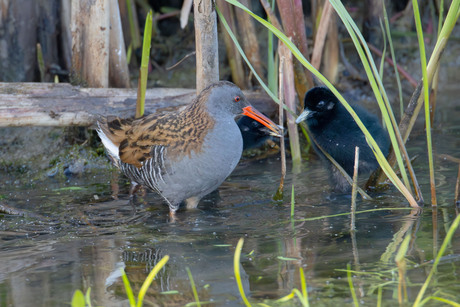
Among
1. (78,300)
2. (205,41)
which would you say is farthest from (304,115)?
(78,300)

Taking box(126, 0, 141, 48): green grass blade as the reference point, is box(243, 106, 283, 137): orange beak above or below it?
below

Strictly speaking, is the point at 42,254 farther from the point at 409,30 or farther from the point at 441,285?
the point at 409,30

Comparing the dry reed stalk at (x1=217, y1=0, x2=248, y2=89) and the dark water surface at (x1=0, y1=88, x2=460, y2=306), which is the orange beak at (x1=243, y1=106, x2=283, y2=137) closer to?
the dark water surface at (x1=0, y1=88, x2=460, y2=306)

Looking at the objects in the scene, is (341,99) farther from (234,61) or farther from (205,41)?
(234,61)

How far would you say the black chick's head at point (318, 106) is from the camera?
3.75 meters

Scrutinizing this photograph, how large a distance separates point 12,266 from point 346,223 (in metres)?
1.65

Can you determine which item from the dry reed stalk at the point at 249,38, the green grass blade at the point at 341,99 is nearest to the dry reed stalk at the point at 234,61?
the dry reed stalk at the point at 249,38

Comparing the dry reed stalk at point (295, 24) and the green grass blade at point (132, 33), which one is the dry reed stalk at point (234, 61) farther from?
the green grass blade at point (132, 33)

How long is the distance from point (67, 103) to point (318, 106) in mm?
1831

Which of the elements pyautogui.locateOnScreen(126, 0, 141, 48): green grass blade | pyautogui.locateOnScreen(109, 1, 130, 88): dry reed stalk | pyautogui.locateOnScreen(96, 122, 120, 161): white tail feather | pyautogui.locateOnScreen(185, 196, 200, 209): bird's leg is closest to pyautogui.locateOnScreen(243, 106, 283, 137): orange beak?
pyautogui.locateOnScreen(185, 196, 200, 209): bird's leg

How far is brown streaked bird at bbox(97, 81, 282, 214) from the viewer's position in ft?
11.2

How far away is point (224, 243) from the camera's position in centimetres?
296

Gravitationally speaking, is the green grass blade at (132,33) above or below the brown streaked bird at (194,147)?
above

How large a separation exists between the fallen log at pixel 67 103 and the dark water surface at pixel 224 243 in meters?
0.48
